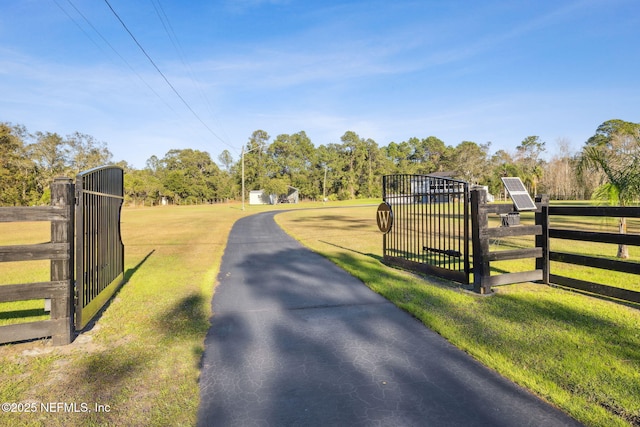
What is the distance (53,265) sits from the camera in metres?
3.89

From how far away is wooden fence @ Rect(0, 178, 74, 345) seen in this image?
3.84 meters

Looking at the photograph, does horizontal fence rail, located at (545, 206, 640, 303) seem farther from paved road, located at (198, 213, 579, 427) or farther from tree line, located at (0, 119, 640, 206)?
tree line, located at (0, 119, 640, 206)

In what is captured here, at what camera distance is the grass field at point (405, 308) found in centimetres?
269

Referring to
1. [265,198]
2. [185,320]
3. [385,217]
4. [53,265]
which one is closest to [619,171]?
[385,217]

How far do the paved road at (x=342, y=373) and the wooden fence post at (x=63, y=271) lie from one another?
167cm

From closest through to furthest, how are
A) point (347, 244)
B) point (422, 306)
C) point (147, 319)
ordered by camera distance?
point (147, 319)
point (422, 306)
point (347, 244)

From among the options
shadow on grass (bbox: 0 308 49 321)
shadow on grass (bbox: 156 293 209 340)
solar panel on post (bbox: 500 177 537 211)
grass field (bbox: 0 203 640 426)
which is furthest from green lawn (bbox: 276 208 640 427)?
shadow on grass (bbox: 0 308 49 321)

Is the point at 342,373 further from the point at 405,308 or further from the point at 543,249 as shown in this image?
the point at 543,249

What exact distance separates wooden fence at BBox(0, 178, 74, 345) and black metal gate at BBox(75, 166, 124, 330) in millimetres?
137

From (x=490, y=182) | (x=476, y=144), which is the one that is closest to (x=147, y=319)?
(x=490, y=182)

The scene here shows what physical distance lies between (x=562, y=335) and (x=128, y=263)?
9876 mm

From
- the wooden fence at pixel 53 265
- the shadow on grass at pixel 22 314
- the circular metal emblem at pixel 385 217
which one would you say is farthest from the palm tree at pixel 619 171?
the shadow on grass at pixel 22 314

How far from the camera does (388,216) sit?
8.32 meters

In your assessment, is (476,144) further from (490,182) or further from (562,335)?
(562,335)
